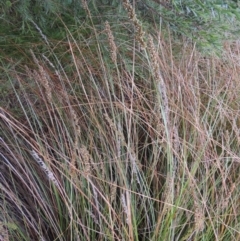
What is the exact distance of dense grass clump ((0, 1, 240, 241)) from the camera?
987mm

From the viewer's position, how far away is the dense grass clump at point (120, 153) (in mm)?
987

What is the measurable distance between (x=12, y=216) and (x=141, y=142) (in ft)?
1.55

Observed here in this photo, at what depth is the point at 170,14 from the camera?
142 centimetres

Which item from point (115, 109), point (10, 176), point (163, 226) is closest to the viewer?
point (163, 226)

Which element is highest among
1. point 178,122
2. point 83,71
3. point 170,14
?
point 170,14

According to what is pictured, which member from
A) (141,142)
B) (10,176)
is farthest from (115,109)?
(10,176)

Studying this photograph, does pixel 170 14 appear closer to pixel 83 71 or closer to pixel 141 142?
pixel 83 71

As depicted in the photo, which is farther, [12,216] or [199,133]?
[199,133]

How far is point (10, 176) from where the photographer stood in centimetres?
114

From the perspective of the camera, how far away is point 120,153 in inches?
44.0

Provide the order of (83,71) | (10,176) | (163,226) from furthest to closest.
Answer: (83,71) → (10,176) → (163,226)

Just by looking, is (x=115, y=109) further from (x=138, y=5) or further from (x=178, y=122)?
(x=138, y=5)

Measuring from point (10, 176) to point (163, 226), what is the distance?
47 centimetres

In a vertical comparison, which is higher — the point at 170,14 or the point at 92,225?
the point at 170,14
